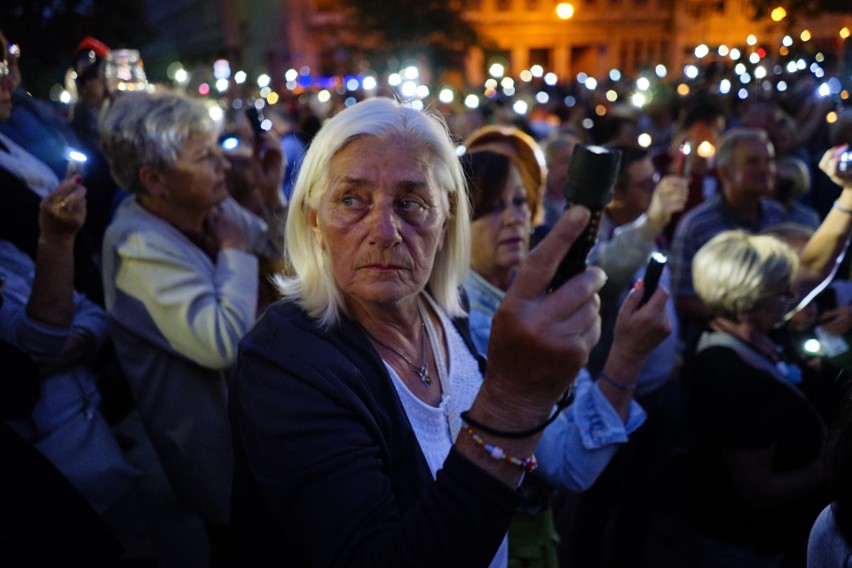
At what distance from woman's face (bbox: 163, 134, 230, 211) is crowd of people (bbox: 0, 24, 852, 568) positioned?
11mm

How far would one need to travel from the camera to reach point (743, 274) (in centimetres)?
266

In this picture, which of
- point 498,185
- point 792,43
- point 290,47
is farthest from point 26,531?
point 290,47

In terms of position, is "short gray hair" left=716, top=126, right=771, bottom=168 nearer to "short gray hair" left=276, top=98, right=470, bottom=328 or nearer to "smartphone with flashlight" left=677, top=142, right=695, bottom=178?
"smartphone with flashlight" left=677, top=142, right=695, bottom=178

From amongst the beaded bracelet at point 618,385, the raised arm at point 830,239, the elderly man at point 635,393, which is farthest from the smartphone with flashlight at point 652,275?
the raised arm at point 830,239

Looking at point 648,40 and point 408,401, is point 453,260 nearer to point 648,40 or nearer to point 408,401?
point 408,401

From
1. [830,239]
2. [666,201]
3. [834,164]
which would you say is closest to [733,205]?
[830,239]

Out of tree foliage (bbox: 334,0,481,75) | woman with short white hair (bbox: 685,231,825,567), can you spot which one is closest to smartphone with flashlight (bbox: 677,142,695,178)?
woman with short white hair (bbox: 685,231,825,567)

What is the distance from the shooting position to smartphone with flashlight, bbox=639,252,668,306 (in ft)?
5.42

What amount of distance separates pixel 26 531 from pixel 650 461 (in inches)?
111

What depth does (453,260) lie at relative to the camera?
5.91 feet

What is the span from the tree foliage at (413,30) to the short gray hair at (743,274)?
33.2 meters

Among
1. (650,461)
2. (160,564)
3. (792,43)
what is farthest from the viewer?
(792,43)

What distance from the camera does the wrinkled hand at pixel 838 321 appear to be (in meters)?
2.97

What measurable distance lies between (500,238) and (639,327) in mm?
848
